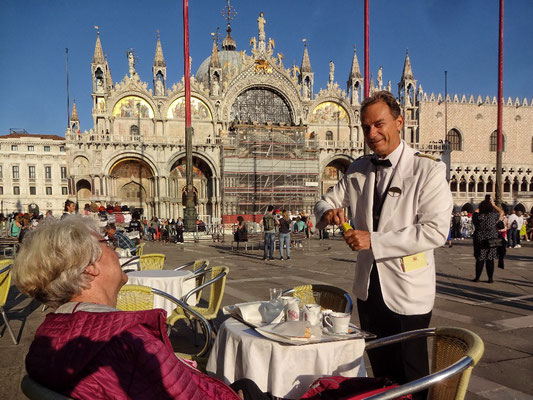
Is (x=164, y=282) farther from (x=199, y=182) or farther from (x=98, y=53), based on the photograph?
(x=98, y=53)

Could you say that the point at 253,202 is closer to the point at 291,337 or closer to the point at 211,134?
the point at 211,134

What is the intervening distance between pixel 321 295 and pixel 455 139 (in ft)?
127

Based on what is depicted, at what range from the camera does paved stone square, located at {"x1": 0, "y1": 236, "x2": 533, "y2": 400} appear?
2.90 metres

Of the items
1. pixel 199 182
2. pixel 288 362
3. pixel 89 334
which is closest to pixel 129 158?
pixel 199 182

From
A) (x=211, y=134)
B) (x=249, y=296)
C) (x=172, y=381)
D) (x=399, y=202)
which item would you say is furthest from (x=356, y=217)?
(x=211, y=134)

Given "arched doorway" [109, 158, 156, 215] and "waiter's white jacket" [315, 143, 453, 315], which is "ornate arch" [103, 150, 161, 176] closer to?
"arched doorway" [109, 158, 156, 215]

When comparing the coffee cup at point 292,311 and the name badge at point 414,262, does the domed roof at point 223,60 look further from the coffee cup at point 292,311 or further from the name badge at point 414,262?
the name badge at point 414,262

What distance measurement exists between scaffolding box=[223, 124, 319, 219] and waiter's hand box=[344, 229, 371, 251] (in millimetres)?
25540

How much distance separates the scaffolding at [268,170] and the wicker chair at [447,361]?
25.6m

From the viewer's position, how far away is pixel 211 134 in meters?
28.9

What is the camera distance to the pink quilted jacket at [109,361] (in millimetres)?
1198

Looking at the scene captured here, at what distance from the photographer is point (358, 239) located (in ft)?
5.76

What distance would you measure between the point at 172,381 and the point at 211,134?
28.6 metres

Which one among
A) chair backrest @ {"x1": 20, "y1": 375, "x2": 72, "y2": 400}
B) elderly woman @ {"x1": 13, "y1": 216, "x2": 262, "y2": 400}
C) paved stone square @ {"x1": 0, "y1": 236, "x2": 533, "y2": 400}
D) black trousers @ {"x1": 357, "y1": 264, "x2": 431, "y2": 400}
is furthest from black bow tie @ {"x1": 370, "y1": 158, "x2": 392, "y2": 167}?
paved stone square @ {"x1": 0, "y1": 236, "x2": 533, "y2": 400}
